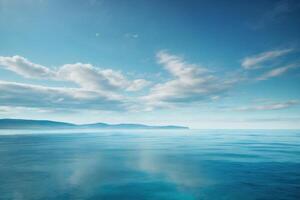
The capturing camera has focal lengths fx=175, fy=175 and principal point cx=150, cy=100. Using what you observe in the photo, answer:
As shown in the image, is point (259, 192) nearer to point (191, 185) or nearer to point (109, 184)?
point (191, 185)

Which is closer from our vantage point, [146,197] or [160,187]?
[146,197]

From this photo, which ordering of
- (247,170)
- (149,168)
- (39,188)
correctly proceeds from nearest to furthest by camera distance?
(39,188), (247,170), (149,168)

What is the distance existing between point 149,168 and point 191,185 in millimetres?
8228

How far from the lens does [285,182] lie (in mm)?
17484

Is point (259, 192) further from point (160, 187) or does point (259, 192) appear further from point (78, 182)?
point (78, 182)

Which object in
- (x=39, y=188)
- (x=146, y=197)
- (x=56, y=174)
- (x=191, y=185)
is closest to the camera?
(x=146, y=197)

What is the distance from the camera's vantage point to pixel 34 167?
23.4 meters

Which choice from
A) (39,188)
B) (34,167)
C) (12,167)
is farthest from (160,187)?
(12,167)

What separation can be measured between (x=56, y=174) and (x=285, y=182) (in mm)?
24603

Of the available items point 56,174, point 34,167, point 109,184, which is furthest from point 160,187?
point 34,167

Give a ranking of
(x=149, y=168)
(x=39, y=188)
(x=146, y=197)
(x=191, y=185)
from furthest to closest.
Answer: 1. (x=149, y=168)
2. (x=191, y=185)
3. (x=39, y=188)
4. (x=146, y=197)

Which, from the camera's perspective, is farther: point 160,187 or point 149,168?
point 149,168

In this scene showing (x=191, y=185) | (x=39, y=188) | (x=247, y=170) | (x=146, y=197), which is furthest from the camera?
(x=247, y=170)

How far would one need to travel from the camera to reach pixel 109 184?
1711 cm
